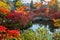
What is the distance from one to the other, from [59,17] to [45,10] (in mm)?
1726

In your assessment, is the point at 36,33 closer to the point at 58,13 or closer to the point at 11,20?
the point at 11,20

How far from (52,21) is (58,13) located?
76cm

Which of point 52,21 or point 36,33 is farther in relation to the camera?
point 52,21

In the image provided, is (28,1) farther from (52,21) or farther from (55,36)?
(55,36)

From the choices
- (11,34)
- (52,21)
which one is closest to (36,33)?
(11,34)

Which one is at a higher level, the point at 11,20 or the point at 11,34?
the point at 11,34

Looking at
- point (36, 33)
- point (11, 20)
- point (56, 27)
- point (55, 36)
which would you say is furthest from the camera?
point (56, 27)

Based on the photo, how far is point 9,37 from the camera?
7.44 meters

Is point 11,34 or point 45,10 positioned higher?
point 11,34

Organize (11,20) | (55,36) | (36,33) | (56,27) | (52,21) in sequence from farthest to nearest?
1. (52,21)
2. (56,27)
3. (11,20)
4. (55,36)
5. (36,33)

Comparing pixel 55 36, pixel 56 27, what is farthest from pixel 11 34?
pixel 56 27

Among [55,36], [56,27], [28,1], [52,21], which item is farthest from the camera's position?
[28,1]

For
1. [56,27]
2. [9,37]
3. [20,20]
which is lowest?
[56,27]

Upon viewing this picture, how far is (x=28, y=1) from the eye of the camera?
1788cm
